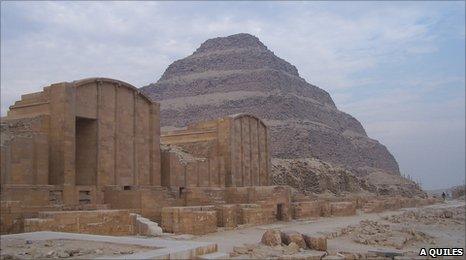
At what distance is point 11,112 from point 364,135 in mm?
91848

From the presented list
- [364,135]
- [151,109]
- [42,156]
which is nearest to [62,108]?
[42,156]

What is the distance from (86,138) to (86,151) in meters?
0.53

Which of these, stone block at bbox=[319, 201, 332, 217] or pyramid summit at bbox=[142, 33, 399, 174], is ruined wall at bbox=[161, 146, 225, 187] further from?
pyramid summit at bbox=[142, 33, 399, 174]

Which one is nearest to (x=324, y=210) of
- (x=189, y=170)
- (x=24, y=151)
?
(x=189, y=170)

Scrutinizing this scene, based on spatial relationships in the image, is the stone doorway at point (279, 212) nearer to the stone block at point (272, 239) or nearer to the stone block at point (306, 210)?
the stone block at point (306, 210)

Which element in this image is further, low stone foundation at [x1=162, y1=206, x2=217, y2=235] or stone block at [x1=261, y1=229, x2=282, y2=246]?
low stone foundation at [x1=162, y1=206, x2=217, y2=235]

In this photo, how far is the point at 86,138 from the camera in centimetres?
2059

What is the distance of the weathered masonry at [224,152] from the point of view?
2681 cm

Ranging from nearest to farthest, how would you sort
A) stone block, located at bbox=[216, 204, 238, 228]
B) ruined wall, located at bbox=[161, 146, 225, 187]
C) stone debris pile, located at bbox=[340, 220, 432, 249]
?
stone debris pile, located at bbox=[340, 220, 432, 249], stone block, located at bbox=[216, 204, 238, 228], ruined wall, located at bbox=[161, 146, 225, 187]

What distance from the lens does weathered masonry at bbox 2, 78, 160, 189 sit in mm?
17266

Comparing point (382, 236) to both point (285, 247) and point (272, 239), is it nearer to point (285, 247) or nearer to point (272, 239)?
point (272, 239)

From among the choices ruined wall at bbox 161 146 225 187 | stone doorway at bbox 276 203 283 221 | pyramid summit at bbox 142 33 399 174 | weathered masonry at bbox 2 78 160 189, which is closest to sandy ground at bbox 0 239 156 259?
weathered masonry at bbox 2 78 160 189

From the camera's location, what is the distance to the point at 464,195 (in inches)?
2921

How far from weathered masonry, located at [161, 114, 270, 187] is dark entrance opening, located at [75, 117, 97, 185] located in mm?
5201
